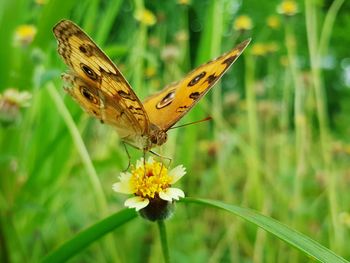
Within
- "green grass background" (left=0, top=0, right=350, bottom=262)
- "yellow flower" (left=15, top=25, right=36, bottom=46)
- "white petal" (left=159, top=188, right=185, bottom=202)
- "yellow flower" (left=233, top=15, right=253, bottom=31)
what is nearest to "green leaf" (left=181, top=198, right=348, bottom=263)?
"white petal" (left=159, top=188, right=185, bottom=202)

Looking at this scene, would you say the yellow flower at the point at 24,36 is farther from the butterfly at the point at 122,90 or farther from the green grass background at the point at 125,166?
the butterfly at the point at 122,90

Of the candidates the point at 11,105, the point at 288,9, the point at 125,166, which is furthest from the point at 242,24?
the point at 11,105

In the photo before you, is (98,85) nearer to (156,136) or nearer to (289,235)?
(156,136)

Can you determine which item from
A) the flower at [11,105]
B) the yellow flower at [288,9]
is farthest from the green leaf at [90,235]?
the yellow flower at [288,9]

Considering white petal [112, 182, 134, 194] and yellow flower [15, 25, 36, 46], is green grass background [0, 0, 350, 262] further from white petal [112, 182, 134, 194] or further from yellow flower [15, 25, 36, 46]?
white petal [112, 182, 134, 194]

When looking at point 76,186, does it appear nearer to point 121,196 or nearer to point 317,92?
point 121,196

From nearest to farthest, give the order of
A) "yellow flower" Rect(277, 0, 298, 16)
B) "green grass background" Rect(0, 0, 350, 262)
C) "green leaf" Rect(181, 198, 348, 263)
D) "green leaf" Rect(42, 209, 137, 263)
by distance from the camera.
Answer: "green leaf" Rect(181, 198, 348, 263) < "green leaf" Rect(42, 209, 137, 263) < "green grass background" Rect(0, 0, 350, 262) < "yellow flower" Rect(277, 0, 298, 16)

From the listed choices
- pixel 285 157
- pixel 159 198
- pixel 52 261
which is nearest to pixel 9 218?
pixel 52 261
